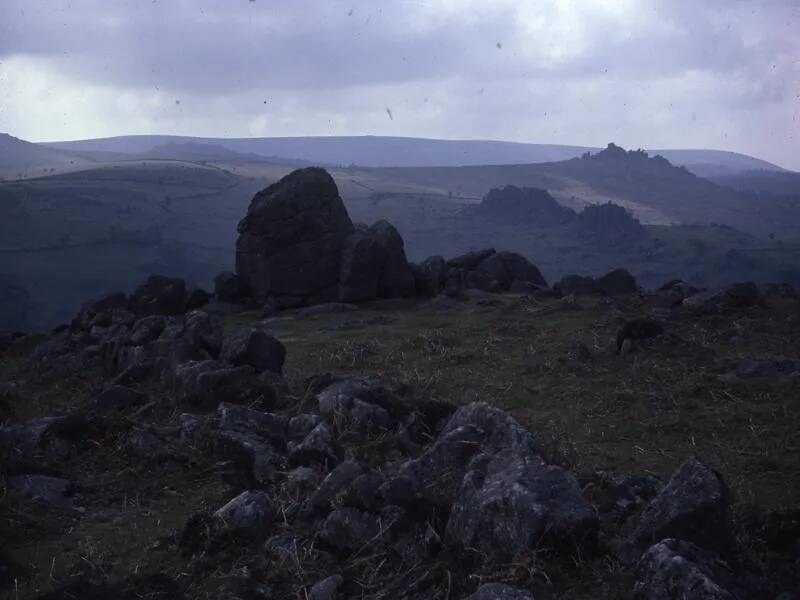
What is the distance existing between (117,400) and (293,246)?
1595 cm

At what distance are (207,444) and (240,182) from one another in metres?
103

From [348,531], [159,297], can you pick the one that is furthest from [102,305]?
[348,531]

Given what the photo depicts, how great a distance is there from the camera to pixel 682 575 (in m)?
4.38

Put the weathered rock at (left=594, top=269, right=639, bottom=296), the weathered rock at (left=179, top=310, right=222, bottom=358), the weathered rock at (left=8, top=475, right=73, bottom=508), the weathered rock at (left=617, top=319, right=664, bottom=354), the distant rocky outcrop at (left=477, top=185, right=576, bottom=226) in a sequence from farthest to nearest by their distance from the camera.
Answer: the distant rocky outcrop at (left=477, top=185, right=576, bottom=226) < the weathered rock at (left=594, top=269, right=639, bottom=296) < the weathered rock at (left=617, top=319, right=664, bottom=354) < the weathered rock at (left=179, top=310, right=222, bottom=358) < the weathered rock at (left=8, top=475, right=73, bottom=508)

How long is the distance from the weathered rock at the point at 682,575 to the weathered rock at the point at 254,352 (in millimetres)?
9778

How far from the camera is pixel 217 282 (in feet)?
93.1

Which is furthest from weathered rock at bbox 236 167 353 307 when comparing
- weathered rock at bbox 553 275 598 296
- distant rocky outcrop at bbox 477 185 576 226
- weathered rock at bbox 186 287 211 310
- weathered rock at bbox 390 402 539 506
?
distant rocky outcrop at bbox 477 185 576 226

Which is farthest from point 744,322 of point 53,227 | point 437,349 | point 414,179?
point 414,179

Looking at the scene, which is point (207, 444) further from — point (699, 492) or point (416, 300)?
point (416, 300)

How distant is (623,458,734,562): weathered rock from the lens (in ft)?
16.4

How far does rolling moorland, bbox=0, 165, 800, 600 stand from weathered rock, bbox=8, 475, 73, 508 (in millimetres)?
37

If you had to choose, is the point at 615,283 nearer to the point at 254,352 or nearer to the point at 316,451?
the point at 254,352

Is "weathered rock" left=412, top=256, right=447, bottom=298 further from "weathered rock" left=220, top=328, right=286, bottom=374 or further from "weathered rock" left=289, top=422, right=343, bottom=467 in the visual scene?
"weathered rock" left=289, top=422, right=343, bottom=467

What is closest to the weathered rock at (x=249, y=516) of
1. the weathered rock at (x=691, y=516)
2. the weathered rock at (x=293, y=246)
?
the weathered rock at (x=691, y=516)
